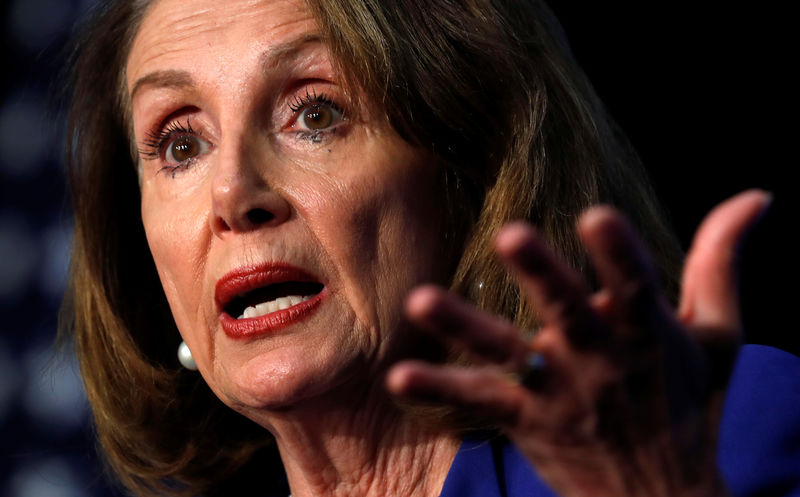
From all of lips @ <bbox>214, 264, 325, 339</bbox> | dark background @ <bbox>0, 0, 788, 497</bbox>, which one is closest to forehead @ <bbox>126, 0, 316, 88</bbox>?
lips @ <bbox>214, 264, 325, 339</bbox>

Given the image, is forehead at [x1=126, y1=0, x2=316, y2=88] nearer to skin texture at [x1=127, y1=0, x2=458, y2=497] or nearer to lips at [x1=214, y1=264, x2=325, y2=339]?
skin texture at [x1=127, y1=0, x2=458, y2=497]

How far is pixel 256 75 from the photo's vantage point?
153 centimetres

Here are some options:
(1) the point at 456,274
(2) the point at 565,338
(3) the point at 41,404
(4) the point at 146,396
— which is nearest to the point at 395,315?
(1) the point at 456,274

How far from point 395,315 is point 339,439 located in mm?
281

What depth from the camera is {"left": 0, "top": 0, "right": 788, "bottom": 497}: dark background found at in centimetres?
208

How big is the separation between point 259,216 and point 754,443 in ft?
2.91

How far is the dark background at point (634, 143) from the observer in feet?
6.81

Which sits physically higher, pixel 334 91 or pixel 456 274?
pixel 334 91

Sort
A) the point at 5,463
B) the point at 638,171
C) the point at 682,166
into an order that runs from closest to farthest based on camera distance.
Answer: the point at 638,171 → the point at 682,166 → the point at 5,463

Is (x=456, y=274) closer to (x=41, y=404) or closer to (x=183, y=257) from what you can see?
(x=183, y=257)

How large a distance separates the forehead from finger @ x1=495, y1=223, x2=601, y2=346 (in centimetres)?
90

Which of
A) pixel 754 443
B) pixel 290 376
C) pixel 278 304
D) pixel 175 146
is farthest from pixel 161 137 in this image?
pixel 754 443

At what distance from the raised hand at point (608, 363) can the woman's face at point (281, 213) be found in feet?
2.10

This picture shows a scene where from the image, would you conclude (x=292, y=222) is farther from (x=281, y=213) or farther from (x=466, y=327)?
(x=466, y=327)
